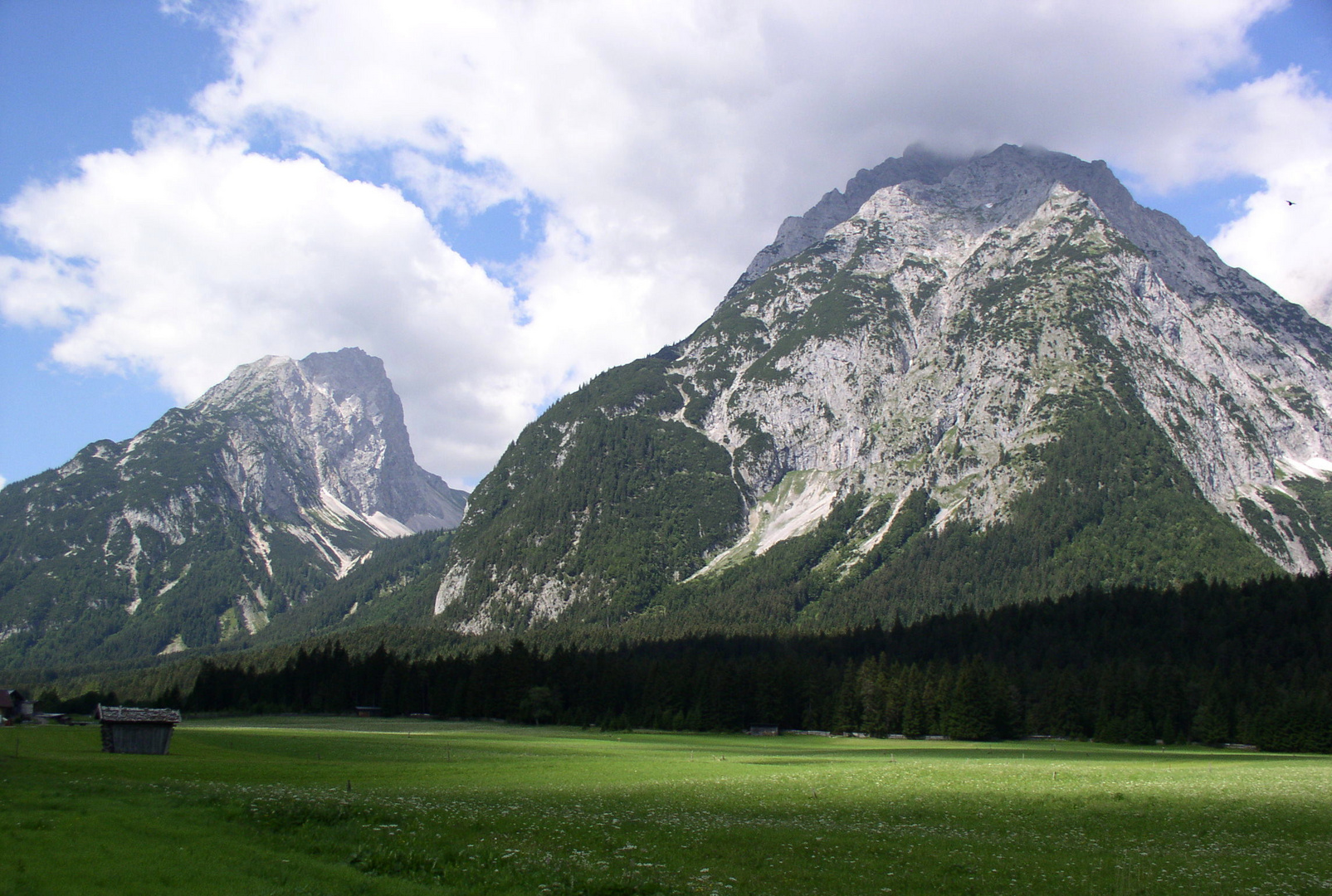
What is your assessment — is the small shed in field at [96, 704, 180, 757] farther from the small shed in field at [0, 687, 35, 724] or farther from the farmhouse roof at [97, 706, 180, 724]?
the small shed in field at [0, 687, 35, 724]

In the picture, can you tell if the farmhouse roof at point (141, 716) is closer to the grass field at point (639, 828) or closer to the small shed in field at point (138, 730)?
the small shed in field at point (138, 730)

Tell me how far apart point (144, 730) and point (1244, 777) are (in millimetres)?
73928

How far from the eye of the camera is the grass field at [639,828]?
18938 millimetres

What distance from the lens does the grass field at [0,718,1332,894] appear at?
1894cm

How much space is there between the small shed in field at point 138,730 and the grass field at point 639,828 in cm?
185

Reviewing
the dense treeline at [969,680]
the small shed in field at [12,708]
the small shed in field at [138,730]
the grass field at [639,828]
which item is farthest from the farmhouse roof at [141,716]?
the dense treeline at [969,680]

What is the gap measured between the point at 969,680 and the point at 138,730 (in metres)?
92.3

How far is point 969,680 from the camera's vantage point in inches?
4119

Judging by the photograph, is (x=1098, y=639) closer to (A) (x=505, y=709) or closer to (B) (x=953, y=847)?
(A) (x=505, y=709)

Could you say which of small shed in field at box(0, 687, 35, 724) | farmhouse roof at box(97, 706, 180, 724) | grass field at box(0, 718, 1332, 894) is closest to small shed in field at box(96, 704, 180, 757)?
farmhouse roof at box(97, 706, 180, 724)

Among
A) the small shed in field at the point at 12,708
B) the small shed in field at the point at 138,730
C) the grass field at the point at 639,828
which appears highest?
the grass field at the point at 639,828

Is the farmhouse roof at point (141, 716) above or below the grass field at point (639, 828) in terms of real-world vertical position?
below

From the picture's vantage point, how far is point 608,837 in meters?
25.2

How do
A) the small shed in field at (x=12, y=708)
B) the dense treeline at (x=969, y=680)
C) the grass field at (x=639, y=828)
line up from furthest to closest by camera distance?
the dense treeline at (x=969, y=680) → the small shed in field at (x=12, y=708) → the grass field at (x=639, y=828)
